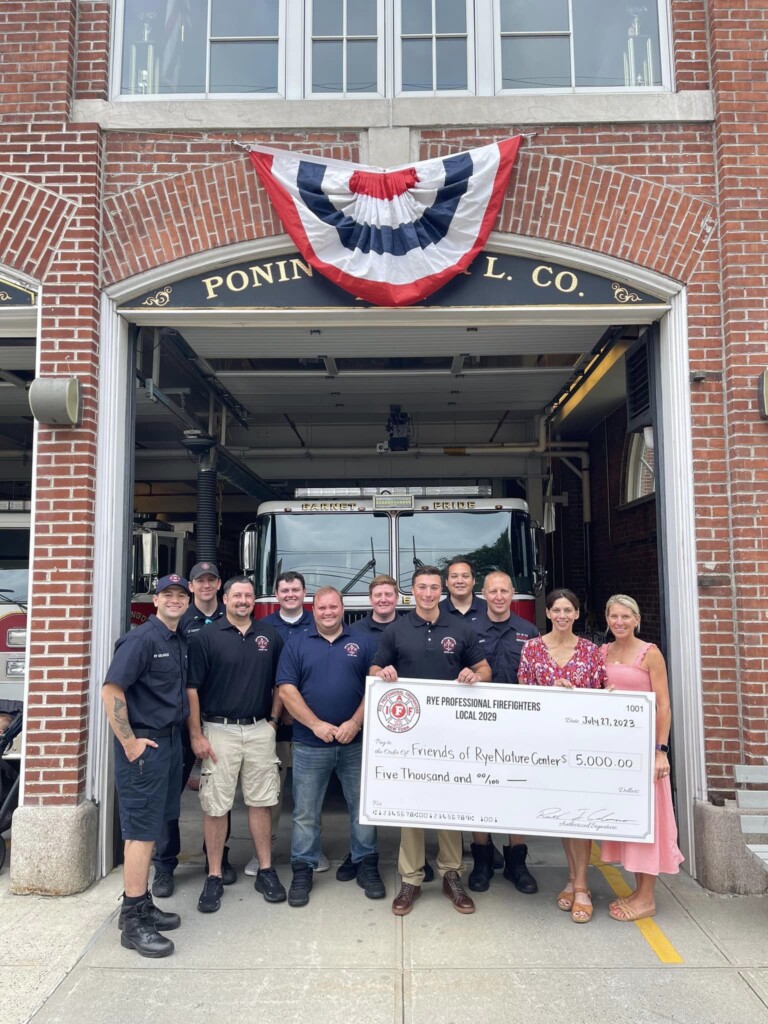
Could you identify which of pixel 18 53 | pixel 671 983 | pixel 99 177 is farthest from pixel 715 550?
pixel 18 53

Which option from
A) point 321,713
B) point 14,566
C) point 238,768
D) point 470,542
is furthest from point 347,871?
point 14,566

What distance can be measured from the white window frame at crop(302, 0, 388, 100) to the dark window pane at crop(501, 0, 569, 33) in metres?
0.94

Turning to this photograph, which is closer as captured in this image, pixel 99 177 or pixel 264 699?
pixel 264 699

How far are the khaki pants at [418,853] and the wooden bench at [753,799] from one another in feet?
5.73

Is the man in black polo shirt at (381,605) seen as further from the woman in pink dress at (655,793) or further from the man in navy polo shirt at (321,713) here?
the woman in pink dress at (655,793)

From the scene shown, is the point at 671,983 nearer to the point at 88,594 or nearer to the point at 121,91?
the point at 88,594

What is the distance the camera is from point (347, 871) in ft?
17.0

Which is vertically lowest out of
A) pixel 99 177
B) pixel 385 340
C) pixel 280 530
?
pixel 280 530

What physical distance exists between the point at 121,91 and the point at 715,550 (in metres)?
5.54

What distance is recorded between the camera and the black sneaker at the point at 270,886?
4.81 meters

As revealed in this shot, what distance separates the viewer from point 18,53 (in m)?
5.77

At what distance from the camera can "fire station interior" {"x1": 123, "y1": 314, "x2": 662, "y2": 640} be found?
768 cm

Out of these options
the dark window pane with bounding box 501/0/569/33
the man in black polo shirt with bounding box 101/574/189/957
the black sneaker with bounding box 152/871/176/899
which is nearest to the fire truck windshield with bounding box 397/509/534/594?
the man in black polo shirt with bounding box 101/574/189/957

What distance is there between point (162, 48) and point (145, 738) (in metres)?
5.16
